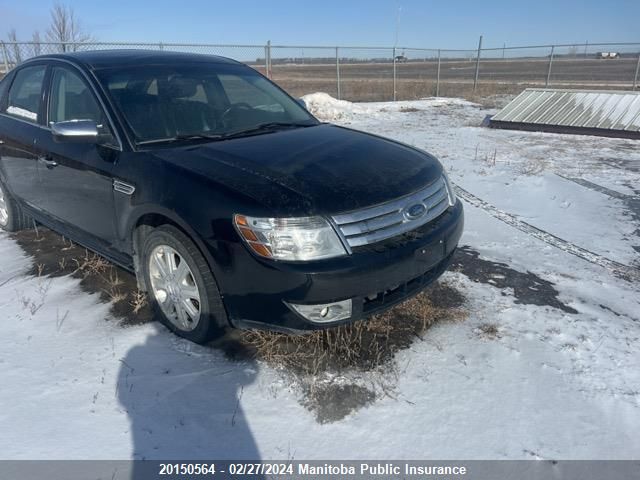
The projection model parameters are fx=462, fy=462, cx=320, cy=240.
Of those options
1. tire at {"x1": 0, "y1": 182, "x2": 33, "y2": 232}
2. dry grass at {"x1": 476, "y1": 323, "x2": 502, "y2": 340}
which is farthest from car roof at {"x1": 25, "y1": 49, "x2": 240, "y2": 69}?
dry grass at {"x1": 476, "y1": 323, "x2": 502, "y2": 340}

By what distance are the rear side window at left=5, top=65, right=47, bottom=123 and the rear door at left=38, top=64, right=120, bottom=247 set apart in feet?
0.84

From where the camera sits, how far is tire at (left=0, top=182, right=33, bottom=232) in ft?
14.9

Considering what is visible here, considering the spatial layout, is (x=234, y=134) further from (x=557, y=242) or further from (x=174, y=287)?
(x=557, y=242)

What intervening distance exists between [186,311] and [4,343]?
3.79 feet

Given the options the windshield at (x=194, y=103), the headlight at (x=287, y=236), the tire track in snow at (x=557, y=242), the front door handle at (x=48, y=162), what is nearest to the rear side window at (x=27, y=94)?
the front door handle at (x=48, y=162)

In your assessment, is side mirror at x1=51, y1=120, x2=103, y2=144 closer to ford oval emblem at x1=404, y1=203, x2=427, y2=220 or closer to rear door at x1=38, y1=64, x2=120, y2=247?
rear door at x1=38, y1=64, x2=120, y2=247

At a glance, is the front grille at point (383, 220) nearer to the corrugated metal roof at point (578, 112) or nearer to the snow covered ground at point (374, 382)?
the snow covered ground at point (374, 382)

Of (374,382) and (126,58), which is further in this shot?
(126,58)

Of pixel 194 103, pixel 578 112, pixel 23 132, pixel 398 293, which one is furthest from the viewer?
pixel 578 112

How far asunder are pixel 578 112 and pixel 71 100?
1021 centimetres

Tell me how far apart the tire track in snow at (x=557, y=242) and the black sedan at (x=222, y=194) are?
5.52 feet

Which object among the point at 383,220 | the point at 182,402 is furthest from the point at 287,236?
the point at 182,402

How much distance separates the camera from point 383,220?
8.18 feet

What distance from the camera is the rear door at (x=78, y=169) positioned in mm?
3057
